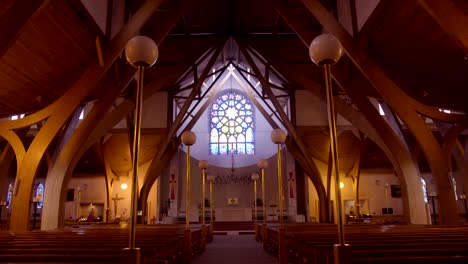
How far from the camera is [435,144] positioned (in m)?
10.8

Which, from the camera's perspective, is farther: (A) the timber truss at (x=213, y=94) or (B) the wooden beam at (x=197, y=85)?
(A) the timber truss at (x=213, y=94)

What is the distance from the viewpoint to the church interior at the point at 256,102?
15.1ft

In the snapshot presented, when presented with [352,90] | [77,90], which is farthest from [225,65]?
[77,90]

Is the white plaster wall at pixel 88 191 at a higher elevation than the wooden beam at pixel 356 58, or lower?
lower

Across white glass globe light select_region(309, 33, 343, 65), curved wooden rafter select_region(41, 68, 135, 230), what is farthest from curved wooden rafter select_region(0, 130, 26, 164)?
white glass globe light select_region(309, 33, 343, 65)

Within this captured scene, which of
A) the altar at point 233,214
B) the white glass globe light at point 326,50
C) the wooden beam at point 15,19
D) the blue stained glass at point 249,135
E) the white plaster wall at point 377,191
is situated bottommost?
the altar at point 233,214

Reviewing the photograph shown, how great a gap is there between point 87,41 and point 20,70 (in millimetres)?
1872

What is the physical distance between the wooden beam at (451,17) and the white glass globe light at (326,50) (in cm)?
444

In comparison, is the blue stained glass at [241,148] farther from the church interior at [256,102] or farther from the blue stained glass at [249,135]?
the church interior at [256,102]

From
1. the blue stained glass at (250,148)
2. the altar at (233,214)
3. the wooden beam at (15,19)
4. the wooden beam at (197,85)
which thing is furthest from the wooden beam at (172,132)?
the wooden beam at (15,19)

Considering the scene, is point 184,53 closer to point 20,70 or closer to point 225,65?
point 225,65

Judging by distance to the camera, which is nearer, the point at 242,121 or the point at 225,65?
the point at 225,65

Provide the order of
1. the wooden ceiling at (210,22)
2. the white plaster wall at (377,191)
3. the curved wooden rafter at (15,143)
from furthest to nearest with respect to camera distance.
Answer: the white plaster wall at (377,191), the curved wooden rafter at (15,143), the wooden ceiling at (210,22)

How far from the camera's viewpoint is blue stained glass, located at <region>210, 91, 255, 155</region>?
975 inches
